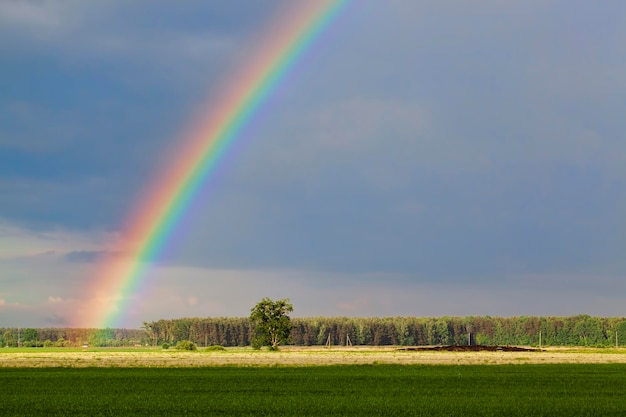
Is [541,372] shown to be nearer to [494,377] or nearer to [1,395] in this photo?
[494,377]

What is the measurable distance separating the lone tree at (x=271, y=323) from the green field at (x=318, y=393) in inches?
3559

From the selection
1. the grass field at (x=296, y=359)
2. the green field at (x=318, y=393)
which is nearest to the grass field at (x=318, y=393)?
the green field at (x=318, y=393)

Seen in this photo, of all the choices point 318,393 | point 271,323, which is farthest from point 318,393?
point 271,323

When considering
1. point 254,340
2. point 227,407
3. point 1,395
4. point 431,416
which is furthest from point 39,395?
point 254,340

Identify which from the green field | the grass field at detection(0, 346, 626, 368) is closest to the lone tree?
the grass field at detection(0, 346, 626, 368)

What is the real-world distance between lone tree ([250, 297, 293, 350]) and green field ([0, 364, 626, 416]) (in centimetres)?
9040

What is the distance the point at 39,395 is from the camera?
46.1m

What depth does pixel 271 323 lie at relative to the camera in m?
159

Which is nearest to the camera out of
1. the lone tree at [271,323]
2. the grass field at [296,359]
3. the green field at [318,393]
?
the green field at [318,393]

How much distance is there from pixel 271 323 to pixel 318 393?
371 ft

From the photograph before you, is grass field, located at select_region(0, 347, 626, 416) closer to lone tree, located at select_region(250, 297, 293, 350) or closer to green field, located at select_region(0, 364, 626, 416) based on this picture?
green field, located at select_region(0, 364, 626, 416)

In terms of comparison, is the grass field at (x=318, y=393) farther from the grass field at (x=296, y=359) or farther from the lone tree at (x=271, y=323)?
the lone tree at (x=271, y=323)

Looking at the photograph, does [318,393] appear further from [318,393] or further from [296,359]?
[296,359]

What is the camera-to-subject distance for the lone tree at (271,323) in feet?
519
